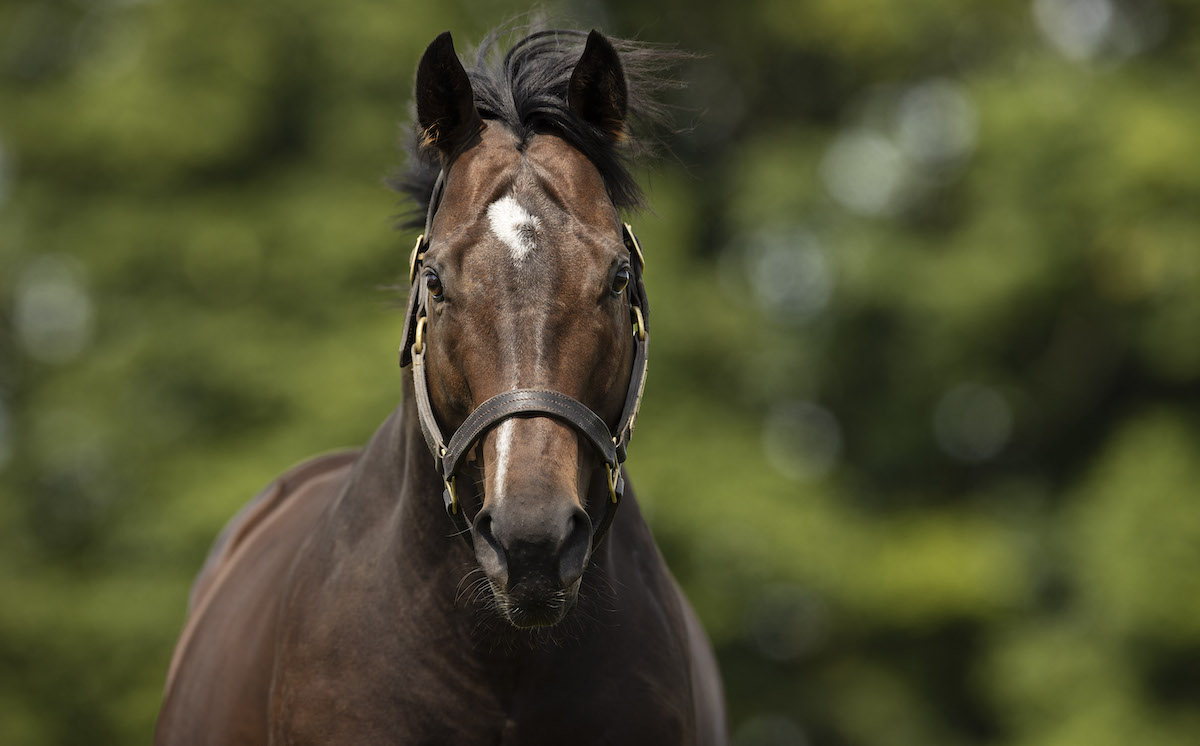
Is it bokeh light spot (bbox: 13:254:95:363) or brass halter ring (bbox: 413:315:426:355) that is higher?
brass halter ring (bbox: 413:315:426:355)

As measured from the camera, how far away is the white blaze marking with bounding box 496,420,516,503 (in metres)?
3.34

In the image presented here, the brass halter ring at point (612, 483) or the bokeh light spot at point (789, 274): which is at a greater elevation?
the brass halter ring at point (612, 483)

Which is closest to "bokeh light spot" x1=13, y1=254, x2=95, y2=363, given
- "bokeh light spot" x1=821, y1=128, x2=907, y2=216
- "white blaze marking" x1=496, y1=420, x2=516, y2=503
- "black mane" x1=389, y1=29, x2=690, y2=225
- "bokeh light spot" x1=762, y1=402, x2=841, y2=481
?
"bokeh light spot" x1=762, y1=402, x2=841, y2=481

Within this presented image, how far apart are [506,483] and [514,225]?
2.36 feet

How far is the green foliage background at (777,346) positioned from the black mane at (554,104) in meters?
9.74

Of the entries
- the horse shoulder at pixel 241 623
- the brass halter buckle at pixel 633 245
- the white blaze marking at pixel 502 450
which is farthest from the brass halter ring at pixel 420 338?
the horse shoulder at pixel 241 623

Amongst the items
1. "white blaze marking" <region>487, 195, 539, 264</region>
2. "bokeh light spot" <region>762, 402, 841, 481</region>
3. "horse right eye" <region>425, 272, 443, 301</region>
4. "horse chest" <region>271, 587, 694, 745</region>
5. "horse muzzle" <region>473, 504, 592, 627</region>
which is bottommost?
"bokeh light spot" <region>762, 402, 841, 481</region>

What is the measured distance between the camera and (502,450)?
339cm

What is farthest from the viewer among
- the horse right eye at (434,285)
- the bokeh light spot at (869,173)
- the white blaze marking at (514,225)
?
the bokeh light spot at (869,173)

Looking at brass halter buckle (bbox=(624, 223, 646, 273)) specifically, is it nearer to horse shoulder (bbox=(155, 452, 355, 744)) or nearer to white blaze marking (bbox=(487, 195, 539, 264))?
white blaze marking (bbox=(487, 195, 539, 264))

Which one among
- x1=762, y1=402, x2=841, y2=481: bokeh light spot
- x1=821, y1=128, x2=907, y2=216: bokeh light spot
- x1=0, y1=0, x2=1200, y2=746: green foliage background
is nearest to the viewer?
x1=0, y1=0, x2=1200, y2=746: green foliage background

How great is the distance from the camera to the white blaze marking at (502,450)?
3342mm

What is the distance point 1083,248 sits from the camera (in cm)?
1623

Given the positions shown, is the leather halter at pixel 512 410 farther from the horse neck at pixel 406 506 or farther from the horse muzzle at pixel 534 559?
the horse muzzle at pixel 534 559
